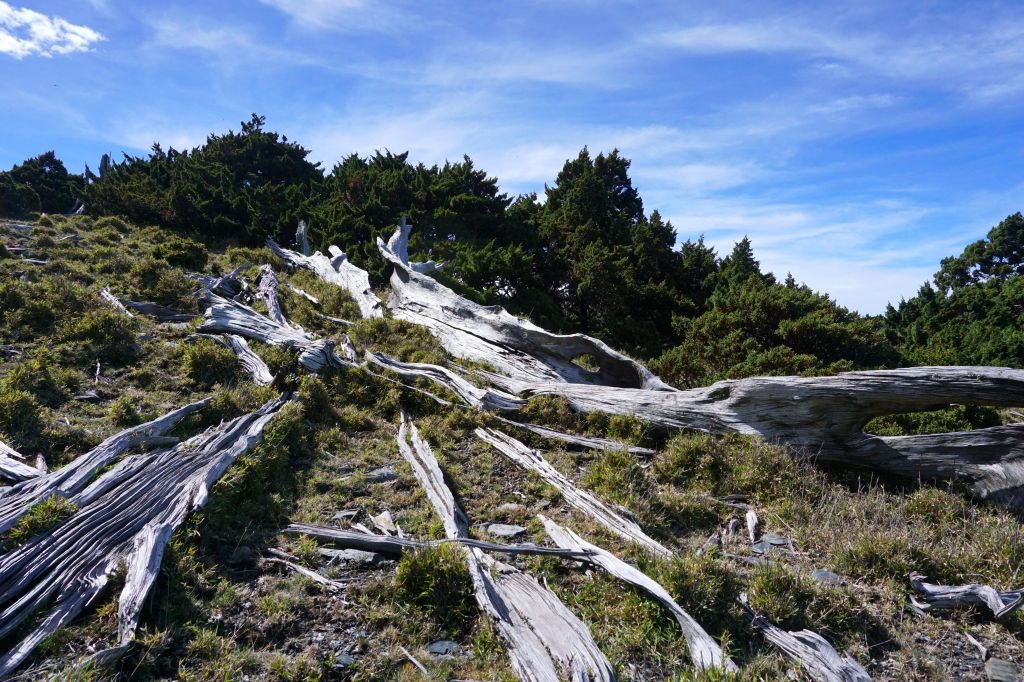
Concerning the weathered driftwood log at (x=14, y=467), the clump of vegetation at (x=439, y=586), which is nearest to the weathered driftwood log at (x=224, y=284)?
the weathered driftwood log at (x=14, y=467)

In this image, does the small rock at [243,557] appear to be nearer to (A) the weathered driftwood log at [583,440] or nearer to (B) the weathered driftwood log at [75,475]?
(B) the weathered driftwood log at [75,475]

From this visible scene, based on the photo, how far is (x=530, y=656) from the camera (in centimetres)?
379

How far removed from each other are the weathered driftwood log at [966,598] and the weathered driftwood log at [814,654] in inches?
44.2

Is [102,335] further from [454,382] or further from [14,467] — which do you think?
[454,382]

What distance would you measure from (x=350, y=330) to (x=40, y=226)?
45.2 ft

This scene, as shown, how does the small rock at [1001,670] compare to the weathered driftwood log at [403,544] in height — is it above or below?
Answer: above

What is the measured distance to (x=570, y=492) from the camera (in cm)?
630

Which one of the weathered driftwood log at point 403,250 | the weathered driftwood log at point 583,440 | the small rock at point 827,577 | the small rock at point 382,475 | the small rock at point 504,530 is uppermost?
the weathered driftwood log at point 403,250

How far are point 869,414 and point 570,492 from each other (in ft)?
12.2

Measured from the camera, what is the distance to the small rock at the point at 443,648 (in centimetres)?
390

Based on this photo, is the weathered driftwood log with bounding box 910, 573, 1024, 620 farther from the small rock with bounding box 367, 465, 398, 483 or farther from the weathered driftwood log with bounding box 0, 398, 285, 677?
the weathered driftwood log with bounding box 0, 398, 285, 677

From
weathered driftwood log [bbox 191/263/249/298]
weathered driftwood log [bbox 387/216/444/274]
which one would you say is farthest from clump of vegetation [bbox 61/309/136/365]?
weathered driftwood log [bbox 387/216/444/274]

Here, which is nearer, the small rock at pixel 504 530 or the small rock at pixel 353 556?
the small rock at pixel 353 556

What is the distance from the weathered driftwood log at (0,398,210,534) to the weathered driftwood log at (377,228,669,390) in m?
5.75
